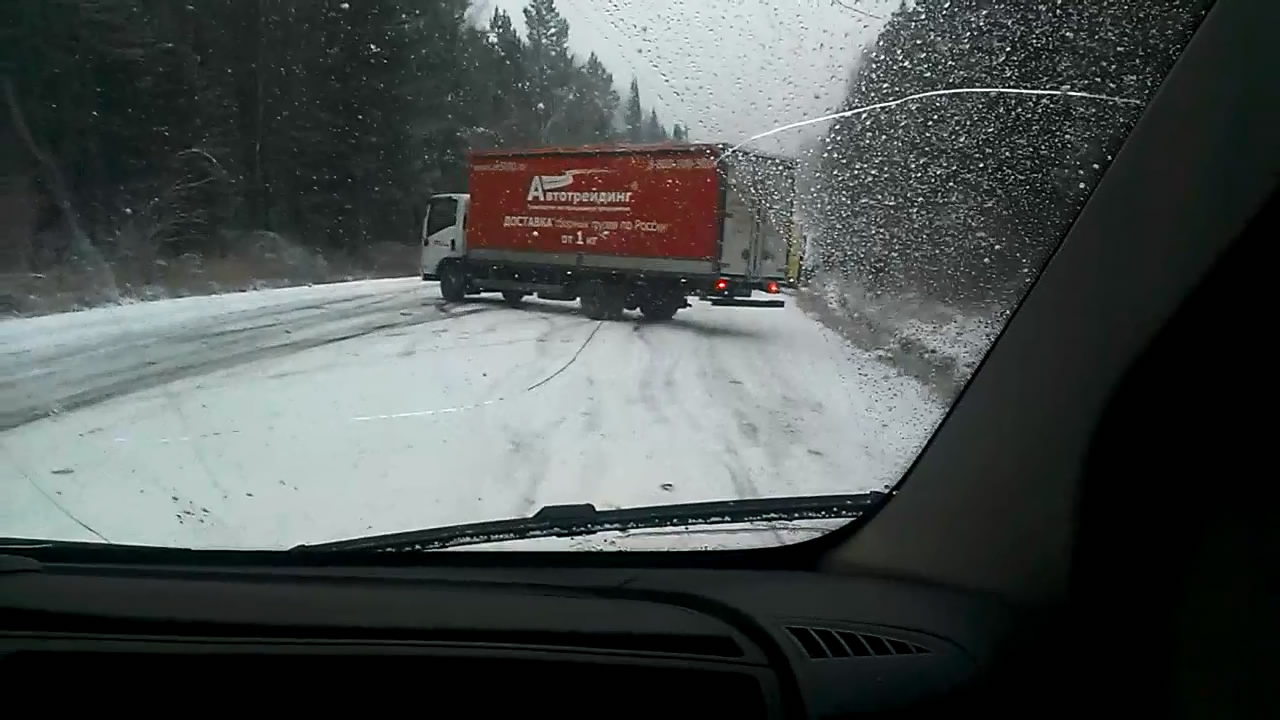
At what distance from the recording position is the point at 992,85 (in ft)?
11.1

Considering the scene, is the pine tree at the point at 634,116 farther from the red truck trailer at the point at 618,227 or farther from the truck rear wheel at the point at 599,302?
the truck rear wheel at the point at 599,302

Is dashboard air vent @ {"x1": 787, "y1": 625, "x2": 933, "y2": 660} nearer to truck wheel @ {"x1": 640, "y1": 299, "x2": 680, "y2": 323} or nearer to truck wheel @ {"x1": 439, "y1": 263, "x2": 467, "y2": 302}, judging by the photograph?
truck wheel @ {"x1": 640, "y1": 299, "x2": 680, "y2": 323}

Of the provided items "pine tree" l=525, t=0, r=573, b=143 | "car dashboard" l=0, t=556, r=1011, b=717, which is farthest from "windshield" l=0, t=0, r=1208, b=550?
"car dashboard" l=0, t=556, r=1011, b=717

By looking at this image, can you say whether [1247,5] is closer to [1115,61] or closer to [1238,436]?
[1115,61]

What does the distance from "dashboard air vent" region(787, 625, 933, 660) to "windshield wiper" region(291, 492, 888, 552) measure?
587mm

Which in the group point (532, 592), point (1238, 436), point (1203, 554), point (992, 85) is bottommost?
point (532, 592)

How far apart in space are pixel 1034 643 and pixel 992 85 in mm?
1791

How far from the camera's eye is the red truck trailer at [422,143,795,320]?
4852mm

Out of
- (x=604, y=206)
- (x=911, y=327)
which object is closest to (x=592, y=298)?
(x=604, y=206)

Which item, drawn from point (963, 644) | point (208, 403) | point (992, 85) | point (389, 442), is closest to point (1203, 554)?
point (963, 644)

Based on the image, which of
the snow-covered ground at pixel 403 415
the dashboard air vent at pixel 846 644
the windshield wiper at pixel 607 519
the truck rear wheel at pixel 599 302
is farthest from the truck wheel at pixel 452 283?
the dashboard air vent at pixel 846 644

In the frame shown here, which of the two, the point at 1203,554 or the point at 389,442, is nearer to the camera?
the point at 1203,554

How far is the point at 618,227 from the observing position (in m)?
6.29

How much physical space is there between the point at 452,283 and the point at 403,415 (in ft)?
6.01
